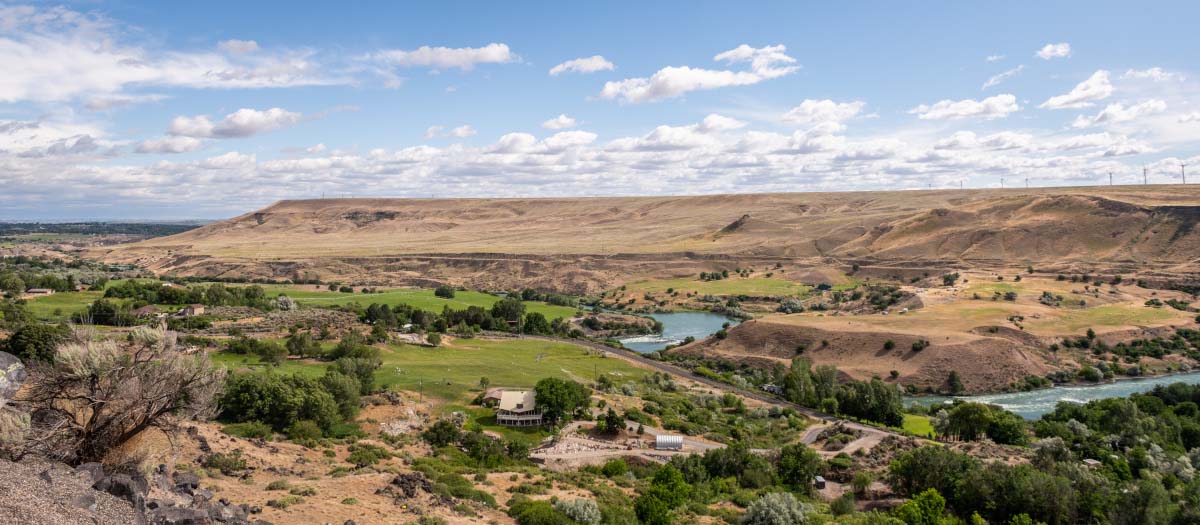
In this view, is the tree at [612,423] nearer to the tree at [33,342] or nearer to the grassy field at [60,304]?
the tree at [33,342]

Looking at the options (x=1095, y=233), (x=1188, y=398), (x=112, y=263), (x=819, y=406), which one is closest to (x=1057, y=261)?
(x=1095, y=233)

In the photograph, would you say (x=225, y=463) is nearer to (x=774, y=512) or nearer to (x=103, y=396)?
(x=103, y=396)

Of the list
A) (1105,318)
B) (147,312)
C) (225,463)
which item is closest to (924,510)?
(225,463)

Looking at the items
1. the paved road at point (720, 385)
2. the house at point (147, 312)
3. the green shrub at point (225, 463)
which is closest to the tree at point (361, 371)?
the green shrub at point (225, 463)

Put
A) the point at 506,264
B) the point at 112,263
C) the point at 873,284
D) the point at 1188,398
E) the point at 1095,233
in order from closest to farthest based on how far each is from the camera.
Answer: the point at 1188,398
the point at 873,284
the point at 1095,233
the point at 506,264
the point at 112,263

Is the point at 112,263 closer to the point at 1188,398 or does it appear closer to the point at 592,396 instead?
the point at 592,396
